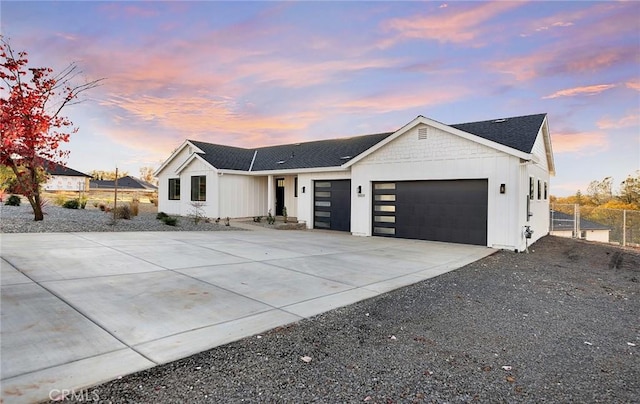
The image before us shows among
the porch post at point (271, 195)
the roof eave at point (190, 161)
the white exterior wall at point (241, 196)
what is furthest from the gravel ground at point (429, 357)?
the roof eave at point (190, 161)

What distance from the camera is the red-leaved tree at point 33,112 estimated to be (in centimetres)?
1049

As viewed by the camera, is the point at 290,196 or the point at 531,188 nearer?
the point at 531,188

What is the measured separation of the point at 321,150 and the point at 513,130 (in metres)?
9.25

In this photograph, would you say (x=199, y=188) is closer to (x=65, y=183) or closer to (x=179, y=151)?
(x=179, y=151)

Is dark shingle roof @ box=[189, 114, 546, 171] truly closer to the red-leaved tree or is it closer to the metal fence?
the red-leaved tree

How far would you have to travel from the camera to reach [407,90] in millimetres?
15016

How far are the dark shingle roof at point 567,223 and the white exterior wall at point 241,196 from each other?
16406 mm

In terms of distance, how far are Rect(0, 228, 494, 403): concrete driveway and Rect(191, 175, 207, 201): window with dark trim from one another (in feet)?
29.7

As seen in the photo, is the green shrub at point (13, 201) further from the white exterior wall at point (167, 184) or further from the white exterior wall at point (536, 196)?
the white exterior wall at point (536, 196)

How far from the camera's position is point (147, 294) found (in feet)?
15.4

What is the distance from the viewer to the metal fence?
1546 cm

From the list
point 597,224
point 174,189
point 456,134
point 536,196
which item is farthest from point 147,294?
point 597,224

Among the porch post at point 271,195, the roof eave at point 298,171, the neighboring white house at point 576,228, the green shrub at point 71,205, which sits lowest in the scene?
the neighboring white house at point 576,228

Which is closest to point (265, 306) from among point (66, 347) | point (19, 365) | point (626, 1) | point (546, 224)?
point (66, 347)
